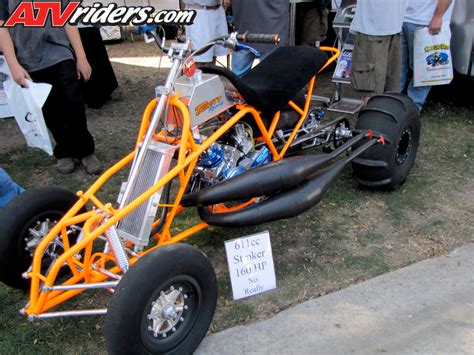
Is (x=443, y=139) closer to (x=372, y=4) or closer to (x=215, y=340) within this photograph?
(x=372, y=4)

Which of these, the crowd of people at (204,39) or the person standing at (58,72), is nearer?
the person standing at (58,72)

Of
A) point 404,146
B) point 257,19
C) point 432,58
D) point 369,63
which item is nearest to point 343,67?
point 369,63

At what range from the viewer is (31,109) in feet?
12.2

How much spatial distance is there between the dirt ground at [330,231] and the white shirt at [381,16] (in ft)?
3.98

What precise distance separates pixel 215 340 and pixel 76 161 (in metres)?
2.75

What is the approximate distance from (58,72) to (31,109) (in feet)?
1.82

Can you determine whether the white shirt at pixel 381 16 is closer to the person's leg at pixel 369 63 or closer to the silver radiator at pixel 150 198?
the person's leg at pixel 369 63

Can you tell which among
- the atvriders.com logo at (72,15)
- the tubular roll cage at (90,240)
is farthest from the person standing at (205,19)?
the tubular roll cage at (90,240)

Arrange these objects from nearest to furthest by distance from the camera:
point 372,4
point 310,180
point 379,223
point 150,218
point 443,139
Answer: point 150,218, point 310,180, point 379,223, point 372,4, point 443,139

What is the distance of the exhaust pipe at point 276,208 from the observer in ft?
9.13

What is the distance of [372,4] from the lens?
4.75 metres

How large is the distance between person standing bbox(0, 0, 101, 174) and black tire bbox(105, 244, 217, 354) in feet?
7.83

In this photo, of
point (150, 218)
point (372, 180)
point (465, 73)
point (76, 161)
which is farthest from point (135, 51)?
point (150, 218)

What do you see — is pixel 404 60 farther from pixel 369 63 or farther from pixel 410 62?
pixel 369 63
